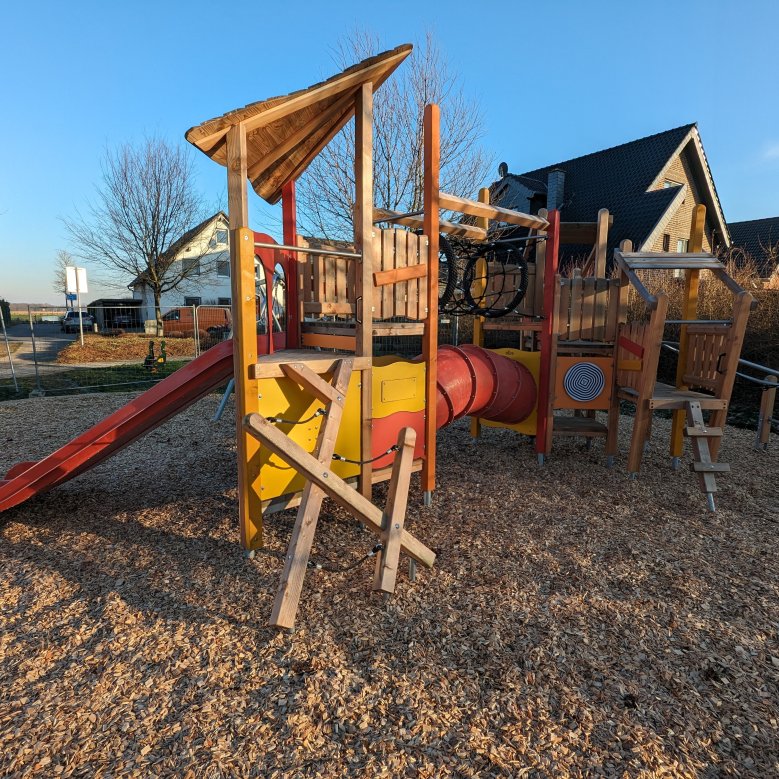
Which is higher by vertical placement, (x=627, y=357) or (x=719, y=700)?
(x=627, y=357)

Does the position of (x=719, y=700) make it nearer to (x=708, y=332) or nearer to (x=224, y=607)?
(x=224, y=607)

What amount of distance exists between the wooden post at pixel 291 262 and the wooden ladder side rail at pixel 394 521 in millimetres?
2216

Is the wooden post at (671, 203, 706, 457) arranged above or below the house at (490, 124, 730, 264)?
below

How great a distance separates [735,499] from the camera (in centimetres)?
478

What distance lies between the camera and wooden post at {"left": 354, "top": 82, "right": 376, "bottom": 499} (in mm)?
3846

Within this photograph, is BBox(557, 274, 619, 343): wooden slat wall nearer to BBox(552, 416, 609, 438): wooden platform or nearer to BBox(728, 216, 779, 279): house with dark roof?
BBox(552, 416, 609, 438): wooden platform

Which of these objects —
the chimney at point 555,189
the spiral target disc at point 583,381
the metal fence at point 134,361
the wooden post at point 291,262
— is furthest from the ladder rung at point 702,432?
the chimney at point 555,189

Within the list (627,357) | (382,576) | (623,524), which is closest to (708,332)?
(627,357)

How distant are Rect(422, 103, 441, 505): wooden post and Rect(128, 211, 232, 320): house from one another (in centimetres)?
2485

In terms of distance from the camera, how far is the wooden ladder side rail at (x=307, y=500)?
2.67 m

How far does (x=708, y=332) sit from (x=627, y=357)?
3.06 feet

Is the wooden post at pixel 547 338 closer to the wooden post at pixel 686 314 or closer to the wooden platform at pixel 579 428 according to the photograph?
the wooden platform at pixel 579 428

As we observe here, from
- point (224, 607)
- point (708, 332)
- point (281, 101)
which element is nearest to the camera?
point (224, 607)

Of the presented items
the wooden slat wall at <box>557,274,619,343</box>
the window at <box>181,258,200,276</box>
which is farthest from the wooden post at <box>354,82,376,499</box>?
the window at <box>181,258,200,276</box>
